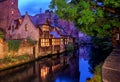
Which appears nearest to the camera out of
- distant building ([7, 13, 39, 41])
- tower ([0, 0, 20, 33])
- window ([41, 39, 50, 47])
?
distant building ([7, 13, 39, 41])

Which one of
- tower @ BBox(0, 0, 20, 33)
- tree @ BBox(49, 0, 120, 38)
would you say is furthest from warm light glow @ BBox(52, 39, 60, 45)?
tree @ BBox(49, 0, 120, 38)

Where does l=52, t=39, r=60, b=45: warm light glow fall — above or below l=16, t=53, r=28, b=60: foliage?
above

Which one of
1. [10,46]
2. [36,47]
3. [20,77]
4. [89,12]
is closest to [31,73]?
[20,77]

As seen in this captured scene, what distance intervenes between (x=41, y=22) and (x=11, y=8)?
11180 millimetres

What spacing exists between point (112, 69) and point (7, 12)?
42877 mm

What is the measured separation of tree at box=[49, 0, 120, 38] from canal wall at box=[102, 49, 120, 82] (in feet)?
4.99

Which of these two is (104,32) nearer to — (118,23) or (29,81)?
(118,23)

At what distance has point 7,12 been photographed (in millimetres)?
49688

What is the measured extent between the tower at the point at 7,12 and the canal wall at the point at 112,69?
4068 centimetres

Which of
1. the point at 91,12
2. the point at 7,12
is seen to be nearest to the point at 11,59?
the point at 91,12

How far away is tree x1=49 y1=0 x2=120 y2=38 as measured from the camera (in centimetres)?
848

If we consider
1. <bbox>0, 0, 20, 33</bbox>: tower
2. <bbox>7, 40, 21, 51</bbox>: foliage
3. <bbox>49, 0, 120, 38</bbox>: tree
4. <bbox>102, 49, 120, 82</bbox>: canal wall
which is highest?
Answer: <bbox>0, 0, 20, 33</bbox>: tower

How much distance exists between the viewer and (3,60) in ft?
81.1

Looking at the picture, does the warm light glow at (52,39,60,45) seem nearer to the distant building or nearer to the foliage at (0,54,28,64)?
the distant building
